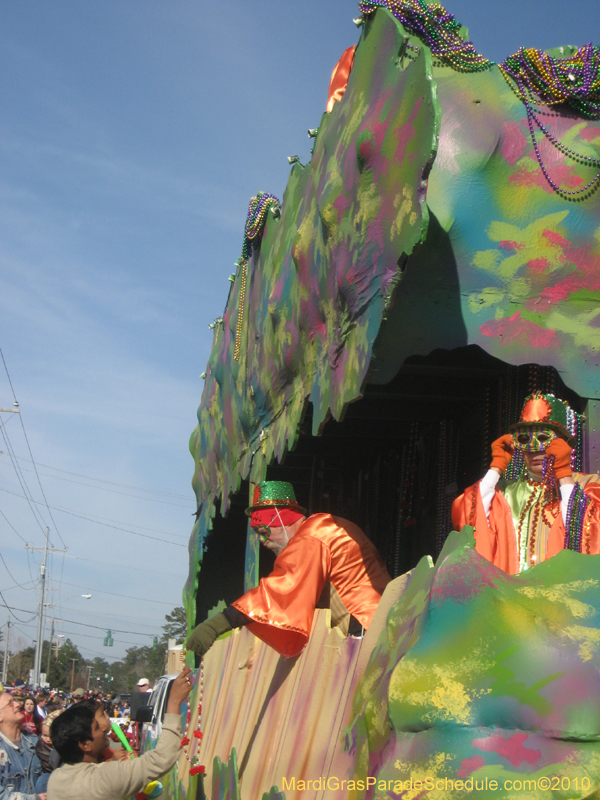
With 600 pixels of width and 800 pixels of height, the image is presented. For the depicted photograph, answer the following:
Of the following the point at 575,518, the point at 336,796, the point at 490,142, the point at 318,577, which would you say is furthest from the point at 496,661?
the point at 490,142

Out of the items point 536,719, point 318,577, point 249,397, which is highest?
point 249,397

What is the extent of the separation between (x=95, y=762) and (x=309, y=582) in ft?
4.53

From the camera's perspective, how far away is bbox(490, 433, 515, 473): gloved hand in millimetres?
4059

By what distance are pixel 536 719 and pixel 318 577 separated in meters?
2.02

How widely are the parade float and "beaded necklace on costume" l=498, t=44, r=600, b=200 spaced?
0.01m

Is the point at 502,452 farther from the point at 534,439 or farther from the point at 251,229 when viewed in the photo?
the point at 251,229

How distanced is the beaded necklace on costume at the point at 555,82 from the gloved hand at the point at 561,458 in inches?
59.9

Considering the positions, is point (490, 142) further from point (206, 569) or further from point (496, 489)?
point (206, 569)

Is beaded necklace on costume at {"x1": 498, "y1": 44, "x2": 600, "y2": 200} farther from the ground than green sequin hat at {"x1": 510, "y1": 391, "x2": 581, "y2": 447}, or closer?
farther from the ground

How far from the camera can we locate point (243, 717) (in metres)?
4.78

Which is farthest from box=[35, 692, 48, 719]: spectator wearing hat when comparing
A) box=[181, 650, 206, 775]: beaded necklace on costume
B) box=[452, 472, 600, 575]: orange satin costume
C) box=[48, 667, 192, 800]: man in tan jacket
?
box=[452, 472, 600, 575]: orange satin costume

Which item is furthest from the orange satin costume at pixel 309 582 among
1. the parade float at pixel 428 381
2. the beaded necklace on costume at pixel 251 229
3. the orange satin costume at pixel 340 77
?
the beaded necklace on costume at pixel 251 229

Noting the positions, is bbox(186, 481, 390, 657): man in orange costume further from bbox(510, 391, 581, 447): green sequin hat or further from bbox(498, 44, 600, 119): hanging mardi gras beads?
bbox(498, 44, 600, 119): hanging mardi gras beads

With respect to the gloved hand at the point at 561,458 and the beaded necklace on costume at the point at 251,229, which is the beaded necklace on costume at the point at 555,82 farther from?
the beaded necklace on costume at the point at 251,229
